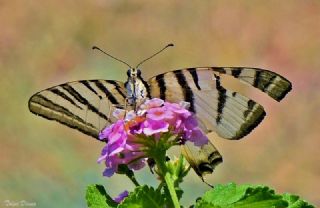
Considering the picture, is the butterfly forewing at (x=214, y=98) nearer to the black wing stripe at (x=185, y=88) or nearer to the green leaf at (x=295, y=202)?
the black wing stripe at (x=185, y=88)

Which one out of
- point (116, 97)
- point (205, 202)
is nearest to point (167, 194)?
point (205, 202)

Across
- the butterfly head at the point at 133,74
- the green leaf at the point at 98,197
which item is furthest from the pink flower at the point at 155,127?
the butterfly head at the point at 133,74

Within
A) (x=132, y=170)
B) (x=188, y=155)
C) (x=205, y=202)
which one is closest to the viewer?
(x=205, y=202)

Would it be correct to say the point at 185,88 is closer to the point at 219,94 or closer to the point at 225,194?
the point at 219,94

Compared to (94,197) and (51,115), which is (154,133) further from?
(51,115)

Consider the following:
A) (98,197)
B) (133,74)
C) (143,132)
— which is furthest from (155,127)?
(133,74)

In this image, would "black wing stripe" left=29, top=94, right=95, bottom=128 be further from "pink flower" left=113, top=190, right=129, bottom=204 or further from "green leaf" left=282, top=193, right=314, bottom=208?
"green leaf" left=282, top=193, right=314, bottom=208
